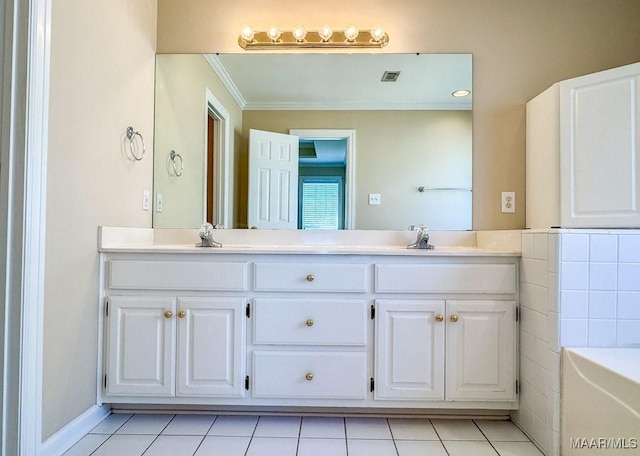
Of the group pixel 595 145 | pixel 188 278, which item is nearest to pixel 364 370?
pixel 188 278

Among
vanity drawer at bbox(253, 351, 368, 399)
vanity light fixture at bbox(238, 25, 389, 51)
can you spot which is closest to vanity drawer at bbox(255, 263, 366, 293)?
vanity drawer at bbox(253, 351, 368, 399)

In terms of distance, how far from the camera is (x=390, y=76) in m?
2.09

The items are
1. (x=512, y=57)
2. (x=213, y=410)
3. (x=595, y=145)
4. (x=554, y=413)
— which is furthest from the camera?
(x=512, y=57)

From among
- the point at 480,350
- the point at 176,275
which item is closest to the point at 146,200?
the point at 176,275

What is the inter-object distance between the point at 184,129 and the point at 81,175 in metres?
0.78

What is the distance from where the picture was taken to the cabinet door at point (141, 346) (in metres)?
1.59

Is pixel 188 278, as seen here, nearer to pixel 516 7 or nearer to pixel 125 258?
pixel 125 258

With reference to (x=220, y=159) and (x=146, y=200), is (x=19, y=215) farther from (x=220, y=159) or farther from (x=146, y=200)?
(x=220, y=159)

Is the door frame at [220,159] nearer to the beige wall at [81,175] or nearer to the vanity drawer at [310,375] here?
the beige wall at [81,175]

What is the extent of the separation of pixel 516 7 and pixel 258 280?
6.94 ft

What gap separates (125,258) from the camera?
1.62 metres

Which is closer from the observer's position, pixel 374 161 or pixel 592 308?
pixel 592 308

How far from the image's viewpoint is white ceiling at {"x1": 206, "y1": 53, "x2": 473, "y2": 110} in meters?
2.08

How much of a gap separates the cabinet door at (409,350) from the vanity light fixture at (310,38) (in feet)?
4.92
